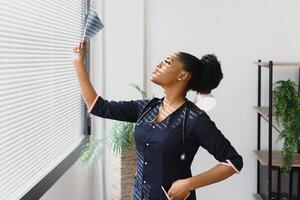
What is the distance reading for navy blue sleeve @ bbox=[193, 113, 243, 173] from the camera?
138cm

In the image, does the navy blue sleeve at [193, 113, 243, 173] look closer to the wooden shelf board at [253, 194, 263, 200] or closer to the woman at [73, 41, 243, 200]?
the woman at [73, 41, 243, 200]

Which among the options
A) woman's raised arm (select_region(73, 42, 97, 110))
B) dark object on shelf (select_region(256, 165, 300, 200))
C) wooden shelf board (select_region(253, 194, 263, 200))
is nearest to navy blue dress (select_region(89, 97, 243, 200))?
woman's raised arm (select_region(73, 42, 97, 110))

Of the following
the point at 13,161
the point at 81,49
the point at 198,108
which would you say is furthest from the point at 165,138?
the point at 13,161

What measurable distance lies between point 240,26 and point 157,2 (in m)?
0.67

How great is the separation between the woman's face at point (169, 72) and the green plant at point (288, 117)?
1283 millimetres

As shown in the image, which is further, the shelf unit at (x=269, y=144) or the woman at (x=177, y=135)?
the shelf unit at (x=269, y=144)

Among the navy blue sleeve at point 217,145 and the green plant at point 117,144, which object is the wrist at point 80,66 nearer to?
the navy blue sleeve at point 217,145

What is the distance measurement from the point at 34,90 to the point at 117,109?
1.47 feet

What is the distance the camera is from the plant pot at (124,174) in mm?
2568

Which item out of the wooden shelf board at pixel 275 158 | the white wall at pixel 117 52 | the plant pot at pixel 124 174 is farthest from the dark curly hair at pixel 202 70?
the white wall at pixel 117 52

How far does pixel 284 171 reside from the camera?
103 inches

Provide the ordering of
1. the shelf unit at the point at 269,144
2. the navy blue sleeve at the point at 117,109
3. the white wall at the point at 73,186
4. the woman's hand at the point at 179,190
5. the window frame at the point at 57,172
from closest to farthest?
the woman's hand at the point at 179,190 → the navy blue sleeve at the point at 117,109 → the window frame at the point at 57,172 → the white wall at the point at 73,186 → the shelf unit at the point at 269,144

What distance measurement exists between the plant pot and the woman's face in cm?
116

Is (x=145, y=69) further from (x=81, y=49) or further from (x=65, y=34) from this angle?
(x=81, y=49)
